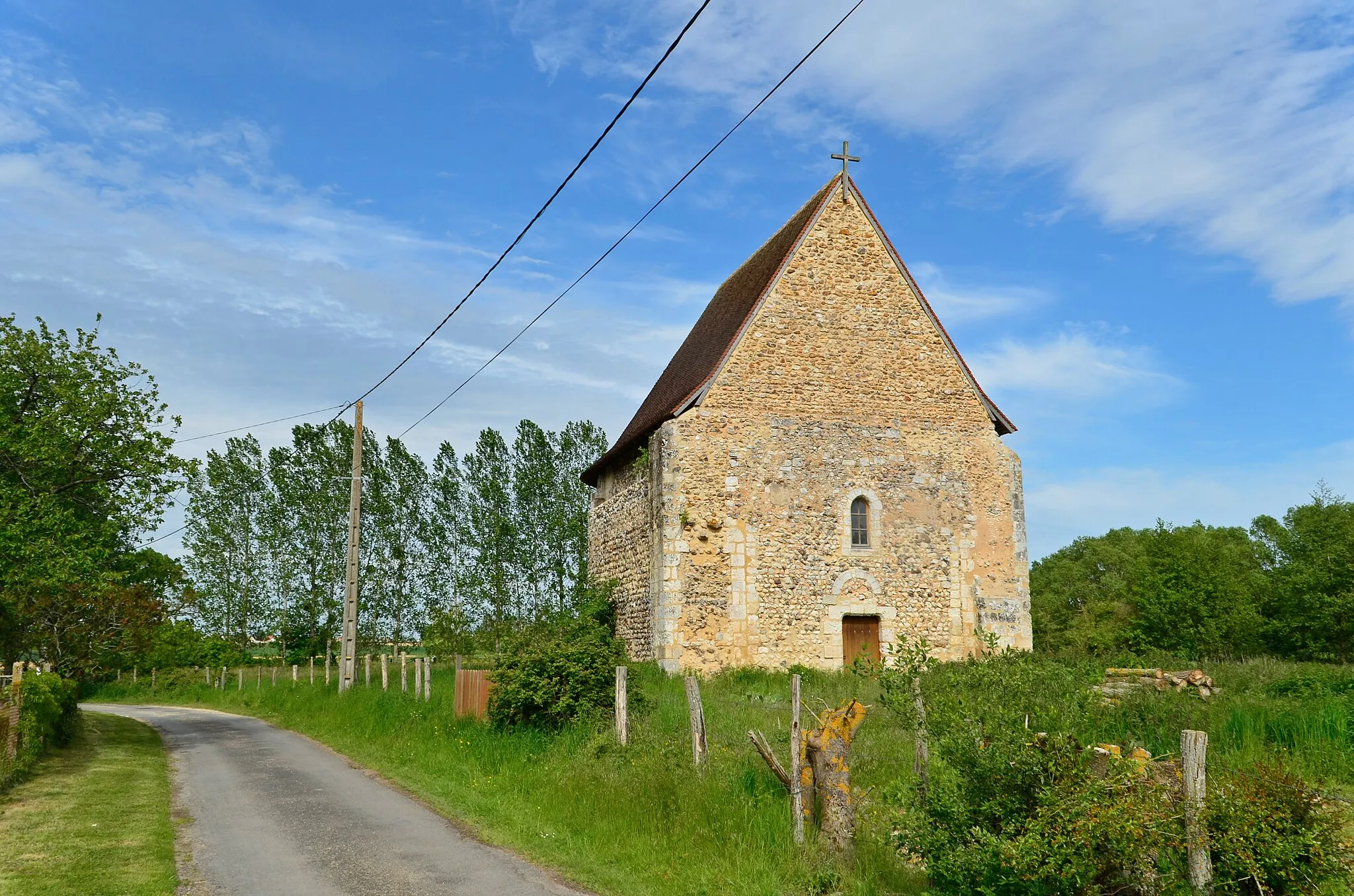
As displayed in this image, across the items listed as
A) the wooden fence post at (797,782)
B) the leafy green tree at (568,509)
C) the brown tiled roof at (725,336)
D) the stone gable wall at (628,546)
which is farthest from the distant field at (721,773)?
the leafy green tree at (568,509)

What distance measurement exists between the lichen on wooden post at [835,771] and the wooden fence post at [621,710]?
3.76 meters

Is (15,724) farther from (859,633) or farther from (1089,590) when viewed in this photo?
(1089,590)

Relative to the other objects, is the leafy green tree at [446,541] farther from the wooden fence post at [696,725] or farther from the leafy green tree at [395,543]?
the wooden fence post at [696,725]

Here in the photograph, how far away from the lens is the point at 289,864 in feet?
28.1

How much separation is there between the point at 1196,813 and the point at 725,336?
17.0 m

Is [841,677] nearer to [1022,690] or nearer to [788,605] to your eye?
[788,605]

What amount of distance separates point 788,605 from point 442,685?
724 centimetres

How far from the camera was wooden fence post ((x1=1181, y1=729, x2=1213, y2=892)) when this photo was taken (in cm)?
515

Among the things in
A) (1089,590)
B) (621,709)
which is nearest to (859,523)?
(621,709)

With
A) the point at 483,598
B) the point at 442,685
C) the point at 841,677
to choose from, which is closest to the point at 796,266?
the point at 841,677

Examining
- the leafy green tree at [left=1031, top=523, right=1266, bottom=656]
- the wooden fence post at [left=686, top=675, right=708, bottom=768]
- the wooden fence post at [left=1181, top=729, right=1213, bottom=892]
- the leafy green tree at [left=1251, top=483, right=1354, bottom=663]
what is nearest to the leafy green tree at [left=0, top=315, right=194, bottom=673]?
the wooden fence post at [left=686, top=675, right=708, bottom=768]

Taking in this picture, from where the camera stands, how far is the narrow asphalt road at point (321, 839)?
778cm

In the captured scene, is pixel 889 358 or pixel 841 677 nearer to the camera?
pixel 841 677

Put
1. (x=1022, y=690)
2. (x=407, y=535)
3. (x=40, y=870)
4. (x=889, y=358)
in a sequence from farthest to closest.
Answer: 1. (x=407, y=535)
2. (x=889, y=358)
3. (x=40, y=870)
4. (x=1022, y=690)
